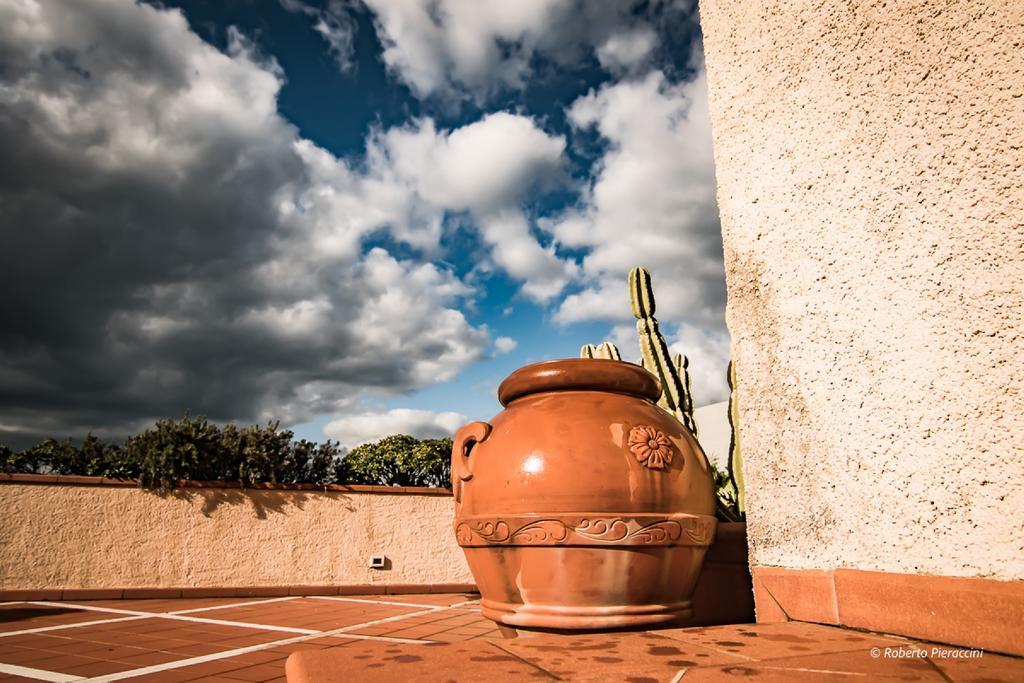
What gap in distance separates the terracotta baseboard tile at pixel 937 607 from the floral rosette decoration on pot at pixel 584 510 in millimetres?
607

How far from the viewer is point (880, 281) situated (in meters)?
1.82

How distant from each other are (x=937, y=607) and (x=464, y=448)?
1746mm

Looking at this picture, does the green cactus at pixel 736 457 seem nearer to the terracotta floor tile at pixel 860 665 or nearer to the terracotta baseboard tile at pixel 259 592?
the terracotta floor tile at pixel 860 665

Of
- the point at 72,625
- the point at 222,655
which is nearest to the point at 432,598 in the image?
the point at 72,625

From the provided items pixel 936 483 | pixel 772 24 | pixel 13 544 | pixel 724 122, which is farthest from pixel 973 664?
pixel 13 544

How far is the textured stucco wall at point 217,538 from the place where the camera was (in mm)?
6016

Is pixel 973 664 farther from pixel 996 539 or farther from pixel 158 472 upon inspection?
pixel 158 472

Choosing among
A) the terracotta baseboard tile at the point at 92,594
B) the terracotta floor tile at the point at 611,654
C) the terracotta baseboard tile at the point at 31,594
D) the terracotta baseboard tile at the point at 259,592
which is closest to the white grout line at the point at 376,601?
the terracotta baseboard tile at the point at 259,592

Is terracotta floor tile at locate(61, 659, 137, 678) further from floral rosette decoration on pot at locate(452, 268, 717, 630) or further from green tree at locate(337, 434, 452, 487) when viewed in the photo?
green tree at locate(337, 434, 452, 487)

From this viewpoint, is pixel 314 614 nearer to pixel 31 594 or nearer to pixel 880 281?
pixel 31 594

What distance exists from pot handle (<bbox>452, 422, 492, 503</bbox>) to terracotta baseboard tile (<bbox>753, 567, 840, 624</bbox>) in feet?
4.01

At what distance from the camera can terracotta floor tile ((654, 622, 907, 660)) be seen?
4.89 feet

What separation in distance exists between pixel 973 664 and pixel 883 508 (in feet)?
1.62

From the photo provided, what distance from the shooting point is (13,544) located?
589 cm
